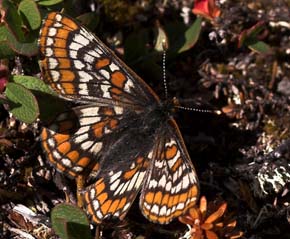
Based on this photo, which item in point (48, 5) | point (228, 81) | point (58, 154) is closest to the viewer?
point (58, 154)

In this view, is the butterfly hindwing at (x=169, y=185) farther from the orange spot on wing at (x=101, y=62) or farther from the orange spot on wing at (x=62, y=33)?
the orange spot on wing at (x=62, y=33)

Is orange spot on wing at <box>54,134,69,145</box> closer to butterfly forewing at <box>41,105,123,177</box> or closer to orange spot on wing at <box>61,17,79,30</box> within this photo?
butterfly forewing at <box>41,105,123,177</box>

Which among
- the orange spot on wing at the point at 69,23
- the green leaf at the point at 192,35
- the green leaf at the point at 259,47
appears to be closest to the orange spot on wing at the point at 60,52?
the orange spot on wing at the point at 69,23

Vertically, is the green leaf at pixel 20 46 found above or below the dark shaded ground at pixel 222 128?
above

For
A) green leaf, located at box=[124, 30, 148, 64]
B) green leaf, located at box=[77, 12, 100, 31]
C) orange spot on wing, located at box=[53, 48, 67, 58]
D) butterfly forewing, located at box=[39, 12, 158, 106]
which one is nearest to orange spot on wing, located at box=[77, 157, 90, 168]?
butterfly forewing, located at box=[39, 12, 158, 106]

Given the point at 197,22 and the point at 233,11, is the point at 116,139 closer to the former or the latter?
the point at 197,22

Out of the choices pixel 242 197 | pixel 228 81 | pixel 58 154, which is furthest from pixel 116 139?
pixel 228 81
